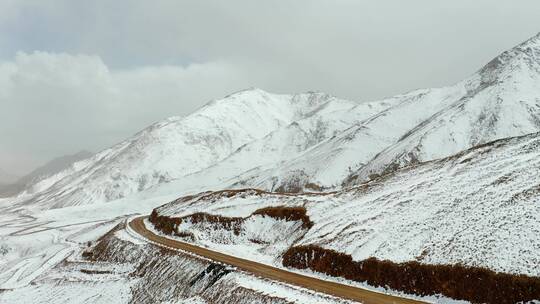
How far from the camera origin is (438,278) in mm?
28594

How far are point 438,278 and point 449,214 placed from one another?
802cm

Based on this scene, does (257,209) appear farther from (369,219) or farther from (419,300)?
(419,300)

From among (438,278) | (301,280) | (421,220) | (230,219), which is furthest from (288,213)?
(438,278)

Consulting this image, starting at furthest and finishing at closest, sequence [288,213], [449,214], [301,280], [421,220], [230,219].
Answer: [230,219]
[288,213]
[421,220]
[449,214]
[301,280]

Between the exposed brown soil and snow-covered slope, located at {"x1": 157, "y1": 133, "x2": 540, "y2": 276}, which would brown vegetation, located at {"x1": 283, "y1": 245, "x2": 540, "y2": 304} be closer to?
snow-covered slope, located at {"x1": 157, "y1": 133, "x2": 540, "y2": 276}

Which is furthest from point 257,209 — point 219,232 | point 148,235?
point 148,235

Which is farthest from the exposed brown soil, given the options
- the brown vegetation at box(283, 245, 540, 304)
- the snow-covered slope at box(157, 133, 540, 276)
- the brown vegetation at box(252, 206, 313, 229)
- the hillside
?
the brown vegetation at box(283, 245, 540, 304)

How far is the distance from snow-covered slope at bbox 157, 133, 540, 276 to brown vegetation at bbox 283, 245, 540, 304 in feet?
2.03

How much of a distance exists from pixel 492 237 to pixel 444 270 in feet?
13.5

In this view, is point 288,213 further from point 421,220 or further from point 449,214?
point 449,214

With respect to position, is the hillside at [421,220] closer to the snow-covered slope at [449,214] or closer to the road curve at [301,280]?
the snow-covered slope at [449,214]

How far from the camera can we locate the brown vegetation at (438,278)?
24953mm

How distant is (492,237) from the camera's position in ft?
96.5

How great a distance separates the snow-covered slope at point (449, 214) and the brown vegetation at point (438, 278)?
618 millimetres
